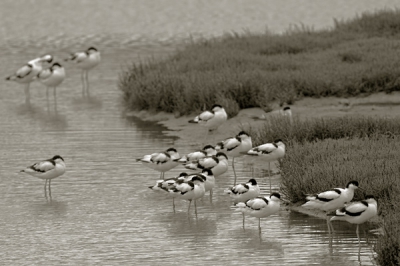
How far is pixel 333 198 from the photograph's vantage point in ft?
39.9

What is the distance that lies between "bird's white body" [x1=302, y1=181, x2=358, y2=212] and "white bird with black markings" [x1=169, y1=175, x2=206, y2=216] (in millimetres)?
1950

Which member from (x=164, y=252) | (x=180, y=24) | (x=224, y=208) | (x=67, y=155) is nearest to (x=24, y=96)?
(x=67, y=155)

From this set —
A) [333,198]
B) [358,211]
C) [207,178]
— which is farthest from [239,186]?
[358,211]

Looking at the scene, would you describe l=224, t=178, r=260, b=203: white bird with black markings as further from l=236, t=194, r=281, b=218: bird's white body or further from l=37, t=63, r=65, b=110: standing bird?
l=37, t=63, r=65, b=110: standing bird

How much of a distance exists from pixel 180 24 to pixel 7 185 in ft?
92.4

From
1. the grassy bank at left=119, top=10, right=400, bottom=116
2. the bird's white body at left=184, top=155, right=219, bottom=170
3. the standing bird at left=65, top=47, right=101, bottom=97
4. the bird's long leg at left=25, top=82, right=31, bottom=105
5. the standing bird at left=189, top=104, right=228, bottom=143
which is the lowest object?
the bird's long leg at left=25, top=82, right=31, bottom=105

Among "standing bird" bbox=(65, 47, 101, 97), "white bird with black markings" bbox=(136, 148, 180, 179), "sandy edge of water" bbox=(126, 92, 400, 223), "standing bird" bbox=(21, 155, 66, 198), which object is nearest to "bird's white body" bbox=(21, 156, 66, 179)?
"standing bird" bbox=(21, 155, 66, 198)

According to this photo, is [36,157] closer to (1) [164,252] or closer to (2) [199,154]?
(2) [199,154]

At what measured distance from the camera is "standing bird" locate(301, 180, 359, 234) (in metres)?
12.2

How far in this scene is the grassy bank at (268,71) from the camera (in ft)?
68.1

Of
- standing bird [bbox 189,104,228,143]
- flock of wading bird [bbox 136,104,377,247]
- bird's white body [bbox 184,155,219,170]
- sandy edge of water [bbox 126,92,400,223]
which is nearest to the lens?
flock of wading bird [bbox 136,104,377,247]

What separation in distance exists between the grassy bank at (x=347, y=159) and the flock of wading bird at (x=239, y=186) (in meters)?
0.37

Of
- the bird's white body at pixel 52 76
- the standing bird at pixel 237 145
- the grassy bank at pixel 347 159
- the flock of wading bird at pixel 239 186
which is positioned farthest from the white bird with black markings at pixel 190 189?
the bird's white body at pixel 52 76

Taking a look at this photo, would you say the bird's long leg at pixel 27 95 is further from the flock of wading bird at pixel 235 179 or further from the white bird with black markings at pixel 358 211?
the white bird with black markings at pixel 358 211
